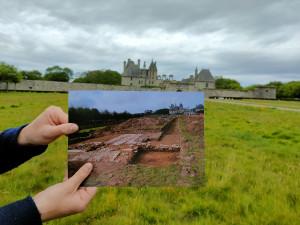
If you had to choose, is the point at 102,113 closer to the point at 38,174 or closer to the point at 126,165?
the point at 126,165

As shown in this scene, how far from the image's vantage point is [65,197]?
173 cm

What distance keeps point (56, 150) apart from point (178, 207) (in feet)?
15.1

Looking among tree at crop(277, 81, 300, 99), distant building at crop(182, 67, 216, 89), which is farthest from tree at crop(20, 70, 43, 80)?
tree at crop(277, 81, 300, 99)

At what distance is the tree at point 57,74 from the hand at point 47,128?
10217 cm

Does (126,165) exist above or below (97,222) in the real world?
above

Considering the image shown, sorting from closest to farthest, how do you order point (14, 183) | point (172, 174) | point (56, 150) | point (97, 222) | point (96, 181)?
point (96, 181) → point (172, 174) → point (97, 222) → point (14, 183) → point (56, 150)

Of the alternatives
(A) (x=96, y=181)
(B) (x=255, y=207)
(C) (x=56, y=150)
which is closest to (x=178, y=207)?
(B) (x=255, y=207)

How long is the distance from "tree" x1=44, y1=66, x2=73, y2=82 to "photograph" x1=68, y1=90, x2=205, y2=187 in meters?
102

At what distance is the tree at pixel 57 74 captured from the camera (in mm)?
101375

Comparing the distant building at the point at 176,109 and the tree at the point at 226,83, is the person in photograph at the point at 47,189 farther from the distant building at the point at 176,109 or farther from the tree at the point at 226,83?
the tree at the point at 226,83

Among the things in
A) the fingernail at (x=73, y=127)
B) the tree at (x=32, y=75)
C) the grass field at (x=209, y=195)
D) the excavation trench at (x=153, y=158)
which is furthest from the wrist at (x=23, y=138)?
the tree at (x=32, y=75)

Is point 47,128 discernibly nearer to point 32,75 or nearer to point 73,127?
point 73,127

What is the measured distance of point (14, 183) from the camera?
5.76 meters

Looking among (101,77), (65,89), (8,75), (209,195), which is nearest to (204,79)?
(101,77)
